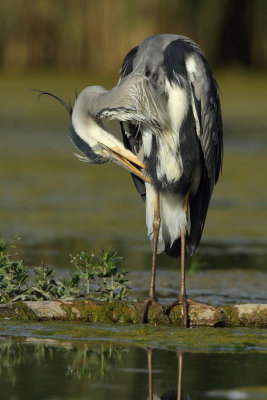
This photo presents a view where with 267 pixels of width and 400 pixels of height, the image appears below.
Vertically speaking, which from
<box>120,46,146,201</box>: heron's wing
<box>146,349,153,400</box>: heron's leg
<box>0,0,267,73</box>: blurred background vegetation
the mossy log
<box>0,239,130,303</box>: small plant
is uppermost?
<box>0,0,267,73</box>: blurred background vegetation

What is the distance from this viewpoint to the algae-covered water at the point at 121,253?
14.0 feet

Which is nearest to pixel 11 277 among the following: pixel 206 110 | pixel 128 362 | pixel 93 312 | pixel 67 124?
pixel 93 312

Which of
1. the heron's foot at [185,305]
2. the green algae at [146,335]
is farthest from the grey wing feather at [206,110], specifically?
the green algae at [146,335]

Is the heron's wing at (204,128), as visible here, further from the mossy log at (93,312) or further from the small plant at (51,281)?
the mossy log at (93,312)

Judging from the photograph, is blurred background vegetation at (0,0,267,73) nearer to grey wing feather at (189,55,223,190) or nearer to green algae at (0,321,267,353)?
grey wing feather at (189,55,223,190)

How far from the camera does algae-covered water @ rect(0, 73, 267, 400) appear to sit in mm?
4258

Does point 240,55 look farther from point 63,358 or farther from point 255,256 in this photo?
point 63,358

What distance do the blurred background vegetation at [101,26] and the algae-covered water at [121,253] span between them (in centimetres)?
196

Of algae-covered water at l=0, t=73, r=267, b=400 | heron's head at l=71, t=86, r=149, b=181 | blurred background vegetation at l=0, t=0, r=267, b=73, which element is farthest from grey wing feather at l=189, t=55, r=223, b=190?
blurred background vegetation at l=0, t=0, r=267, b=73

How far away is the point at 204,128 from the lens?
623 cm

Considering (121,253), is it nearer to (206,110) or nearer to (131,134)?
(131,134)

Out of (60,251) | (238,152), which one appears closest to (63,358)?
(60,251)

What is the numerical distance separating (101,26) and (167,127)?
600 inches

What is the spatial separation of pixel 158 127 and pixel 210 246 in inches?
127
